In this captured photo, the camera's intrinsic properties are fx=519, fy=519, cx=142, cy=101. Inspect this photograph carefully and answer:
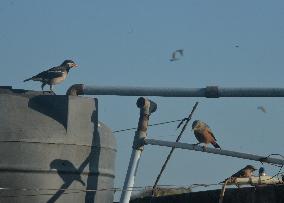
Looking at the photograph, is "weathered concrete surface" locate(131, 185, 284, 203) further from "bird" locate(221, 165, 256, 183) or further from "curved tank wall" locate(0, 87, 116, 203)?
"bird" locate(221, 165, 256, 183)

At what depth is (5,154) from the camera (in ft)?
29.3

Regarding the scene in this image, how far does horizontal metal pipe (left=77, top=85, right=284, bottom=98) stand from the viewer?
11.4m

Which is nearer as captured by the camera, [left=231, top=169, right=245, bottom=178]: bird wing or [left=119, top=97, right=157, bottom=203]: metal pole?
[left=119, top=97, right=157, bottom=203]: metal pole

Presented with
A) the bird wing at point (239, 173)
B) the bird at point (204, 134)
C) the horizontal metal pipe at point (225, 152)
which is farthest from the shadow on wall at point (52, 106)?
the bird wing at point (239, 173)

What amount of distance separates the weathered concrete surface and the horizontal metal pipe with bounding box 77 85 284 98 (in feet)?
9.14

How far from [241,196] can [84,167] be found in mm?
2999

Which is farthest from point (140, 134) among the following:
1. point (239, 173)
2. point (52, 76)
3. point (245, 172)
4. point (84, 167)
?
point (239, 173)

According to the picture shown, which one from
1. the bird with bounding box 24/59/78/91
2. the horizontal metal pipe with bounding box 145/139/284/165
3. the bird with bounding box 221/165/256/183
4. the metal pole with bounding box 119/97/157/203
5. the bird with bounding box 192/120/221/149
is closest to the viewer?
the metal pole with bounding box 119/97/157/203

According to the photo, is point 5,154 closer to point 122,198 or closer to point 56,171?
point 56,171

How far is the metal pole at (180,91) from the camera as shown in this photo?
11.4 meters

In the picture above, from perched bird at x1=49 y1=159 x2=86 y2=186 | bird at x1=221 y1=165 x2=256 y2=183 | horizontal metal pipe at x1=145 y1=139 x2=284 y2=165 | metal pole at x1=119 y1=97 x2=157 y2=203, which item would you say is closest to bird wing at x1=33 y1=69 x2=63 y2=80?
metal pole at x1=119 y1=97 x2=157 y2=203

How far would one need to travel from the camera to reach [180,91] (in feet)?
39.1

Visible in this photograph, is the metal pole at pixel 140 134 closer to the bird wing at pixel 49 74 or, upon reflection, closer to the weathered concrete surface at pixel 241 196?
the weathered concrete surface at pixel 241 196

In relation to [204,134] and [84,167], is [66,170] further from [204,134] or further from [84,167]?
[204,134]
